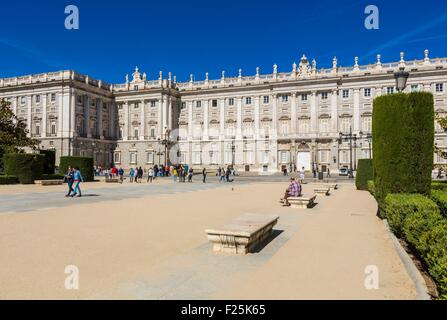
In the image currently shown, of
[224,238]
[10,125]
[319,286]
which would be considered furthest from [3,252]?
[10,125]

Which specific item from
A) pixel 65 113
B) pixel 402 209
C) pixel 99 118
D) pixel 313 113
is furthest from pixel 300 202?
pixel 99 118

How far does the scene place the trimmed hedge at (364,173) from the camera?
1062 inches

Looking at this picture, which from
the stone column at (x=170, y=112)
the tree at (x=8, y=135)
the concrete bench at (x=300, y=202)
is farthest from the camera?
the stone column at (x=170, y=112)

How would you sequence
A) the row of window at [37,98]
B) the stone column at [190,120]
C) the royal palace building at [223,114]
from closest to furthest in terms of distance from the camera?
the royal palace building at [223,114]
the row of window at [37,98]
the stone column at [190,120]

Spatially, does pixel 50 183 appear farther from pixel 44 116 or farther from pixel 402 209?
pixel 44 116

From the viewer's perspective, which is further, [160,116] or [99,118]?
[99,118]

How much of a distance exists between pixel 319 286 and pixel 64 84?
6508cm

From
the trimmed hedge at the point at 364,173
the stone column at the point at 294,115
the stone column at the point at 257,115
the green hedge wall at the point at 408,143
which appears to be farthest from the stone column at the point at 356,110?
the green hedge wall at the point at 408,143

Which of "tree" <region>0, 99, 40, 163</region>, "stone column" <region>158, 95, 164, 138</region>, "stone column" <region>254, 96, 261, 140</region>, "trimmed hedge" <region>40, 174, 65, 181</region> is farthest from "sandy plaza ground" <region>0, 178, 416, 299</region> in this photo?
"stone column" <region>158, 95, 164, 138</region>

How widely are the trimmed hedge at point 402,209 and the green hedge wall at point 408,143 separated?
1.84 m

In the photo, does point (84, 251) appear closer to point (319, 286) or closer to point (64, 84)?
→ point (319, 286)

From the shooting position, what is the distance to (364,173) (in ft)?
89.7

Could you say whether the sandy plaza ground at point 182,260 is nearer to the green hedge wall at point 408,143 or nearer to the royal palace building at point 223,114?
the green hedge wall at point 408,143

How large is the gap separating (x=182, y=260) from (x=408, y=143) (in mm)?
8318
